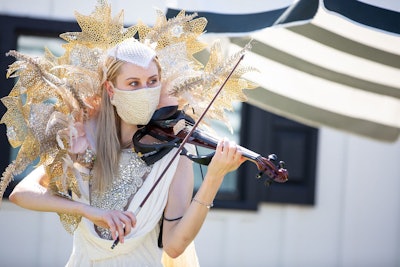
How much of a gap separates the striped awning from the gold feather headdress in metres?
0.40

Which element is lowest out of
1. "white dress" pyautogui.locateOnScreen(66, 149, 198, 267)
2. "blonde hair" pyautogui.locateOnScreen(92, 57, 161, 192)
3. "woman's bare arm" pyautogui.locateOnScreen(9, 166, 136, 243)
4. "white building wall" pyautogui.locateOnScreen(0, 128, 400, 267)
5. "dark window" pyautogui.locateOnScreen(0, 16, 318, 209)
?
"white building wall" pyautogui.locateOnScreen(0, 128, 400, 267)

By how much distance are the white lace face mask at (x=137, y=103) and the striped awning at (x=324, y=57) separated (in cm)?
71

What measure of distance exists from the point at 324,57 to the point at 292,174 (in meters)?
2.17

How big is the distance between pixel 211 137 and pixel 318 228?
3496 mm

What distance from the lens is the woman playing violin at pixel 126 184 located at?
10.1 feet

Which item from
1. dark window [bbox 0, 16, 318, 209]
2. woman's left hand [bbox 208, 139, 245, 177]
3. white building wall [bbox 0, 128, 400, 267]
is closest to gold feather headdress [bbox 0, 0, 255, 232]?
woman's left hand [bbox 208, 139, 245, 177]

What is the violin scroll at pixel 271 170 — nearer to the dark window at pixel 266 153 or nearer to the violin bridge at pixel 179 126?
the violin bridge at pixel 179 126

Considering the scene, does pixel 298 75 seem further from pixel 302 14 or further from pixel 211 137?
pixel 211 137

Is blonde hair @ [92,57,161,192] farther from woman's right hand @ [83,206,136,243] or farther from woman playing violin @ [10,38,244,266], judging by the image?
woman's right hand @ [83,206,136,243]

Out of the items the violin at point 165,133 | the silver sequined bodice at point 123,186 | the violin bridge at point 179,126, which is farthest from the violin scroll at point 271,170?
the silver sequined bodice at point 123,186

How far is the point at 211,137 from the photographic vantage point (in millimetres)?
3041

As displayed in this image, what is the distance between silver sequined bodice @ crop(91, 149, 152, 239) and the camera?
3.15 meters

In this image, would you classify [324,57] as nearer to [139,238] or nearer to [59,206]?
[139,238]

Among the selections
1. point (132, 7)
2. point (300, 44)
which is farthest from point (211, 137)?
point (132, 7)
